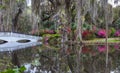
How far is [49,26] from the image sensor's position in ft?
148

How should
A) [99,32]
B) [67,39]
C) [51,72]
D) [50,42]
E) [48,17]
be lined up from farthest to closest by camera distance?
[48,17] < [99,32] < [50,42] < [67,39] < [51,72]

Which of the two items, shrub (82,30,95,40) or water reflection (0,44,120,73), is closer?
water reflection (0,44,120,73)

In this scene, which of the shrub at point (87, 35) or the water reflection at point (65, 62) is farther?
the shrub at point (87, 35)

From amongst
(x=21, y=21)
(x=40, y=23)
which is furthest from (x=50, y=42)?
(x=21, y=21)

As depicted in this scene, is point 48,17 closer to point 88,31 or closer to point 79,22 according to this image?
point 88,31

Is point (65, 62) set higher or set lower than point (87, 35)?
lower

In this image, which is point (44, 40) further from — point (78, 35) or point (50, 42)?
point (78, 35)

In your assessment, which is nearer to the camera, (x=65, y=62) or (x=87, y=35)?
(x=65, y=62)

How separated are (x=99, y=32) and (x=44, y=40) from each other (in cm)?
738

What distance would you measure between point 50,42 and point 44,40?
1.82 metres

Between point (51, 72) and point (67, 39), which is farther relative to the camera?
point (67, 39)

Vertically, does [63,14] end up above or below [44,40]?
above

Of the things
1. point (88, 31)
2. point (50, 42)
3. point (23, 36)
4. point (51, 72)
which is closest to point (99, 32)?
point (88, 31)

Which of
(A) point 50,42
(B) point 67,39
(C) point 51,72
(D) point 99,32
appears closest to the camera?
(C) point 51,72
